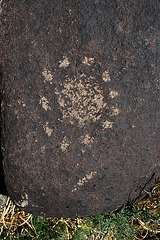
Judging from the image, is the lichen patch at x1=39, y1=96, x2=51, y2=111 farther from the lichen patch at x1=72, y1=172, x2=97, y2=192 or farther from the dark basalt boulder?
the lichen patch at x1=72, y1=172, x2=97, y2=192

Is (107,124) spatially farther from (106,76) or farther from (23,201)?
(23,201)

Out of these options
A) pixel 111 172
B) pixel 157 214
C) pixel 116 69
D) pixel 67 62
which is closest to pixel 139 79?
pixel 116 69

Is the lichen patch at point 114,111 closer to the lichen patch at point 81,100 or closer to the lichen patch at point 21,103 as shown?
the lichen patch at point 81,100

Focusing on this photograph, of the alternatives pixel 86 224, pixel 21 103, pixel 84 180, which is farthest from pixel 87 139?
pixel 86 224

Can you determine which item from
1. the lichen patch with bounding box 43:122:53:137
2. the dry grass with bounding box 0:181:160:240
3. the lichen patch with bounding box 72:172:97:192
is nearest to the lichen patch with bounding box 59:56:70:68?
the lichen patch with bounding box 43:122:53:137

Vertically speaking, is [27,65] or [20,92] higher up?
[27,65]

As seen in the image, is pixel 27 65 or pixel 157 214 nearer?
pixel 27 65

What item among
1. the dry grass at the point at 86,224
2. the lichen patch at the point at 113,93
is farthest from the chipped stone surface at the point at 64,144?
the dry grass at the point at 86,224

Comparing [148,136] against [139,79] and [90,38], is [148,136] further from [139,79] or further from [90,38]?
[90,38]
